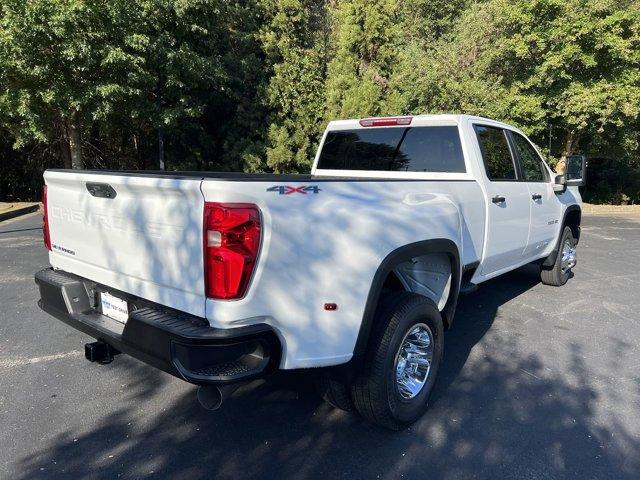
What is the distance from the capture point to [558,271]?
19.8 feet

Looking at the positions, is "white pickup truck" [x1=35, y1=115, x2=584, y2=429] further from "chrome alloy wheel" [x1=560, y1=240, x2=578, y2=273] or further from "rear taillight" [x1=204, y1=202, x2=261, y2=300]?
"chrome alloy wheel" [x1=560, y1=240, x2=578, y2=273]

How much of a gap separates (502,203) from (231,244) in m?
2.80

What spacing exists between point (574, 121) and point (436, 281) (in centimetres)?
1387

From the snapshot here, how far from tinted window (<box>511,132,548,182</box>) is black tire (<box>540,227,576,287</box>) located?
3.69 feet

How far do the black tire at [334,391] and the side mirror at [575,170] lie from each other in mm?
3795

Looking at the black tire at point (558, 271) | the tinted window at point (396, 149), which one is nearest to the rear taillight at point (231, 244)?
the tinted window at point (396, 149)

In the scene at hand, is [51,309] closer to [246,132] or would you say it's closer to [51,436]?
[51,436]

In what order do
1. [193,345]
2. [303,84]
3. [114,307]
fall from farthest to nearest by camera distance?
[303,84] < [114,307] < [193,345]

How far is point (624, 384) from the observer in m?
3.54

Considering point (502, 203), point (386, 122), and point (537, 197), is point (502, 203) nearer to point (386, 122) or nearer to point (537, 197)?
point (537, 197)

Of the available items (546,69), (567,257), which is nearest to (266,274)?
(567,257)

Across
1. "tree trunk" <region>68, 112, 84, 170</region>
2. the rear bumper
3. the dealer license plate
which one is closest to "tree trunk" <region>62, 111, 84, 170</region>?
"tree trunk" <region>68, 112, 84, 170</region>

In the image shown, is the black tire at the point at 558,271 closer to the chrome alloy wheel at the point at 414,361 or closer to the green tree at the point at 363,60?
the chrome alloy wheel at the point at 414,361

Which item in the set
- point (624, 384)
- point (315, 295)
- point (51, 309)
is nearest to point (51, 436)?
point (51, 309)
